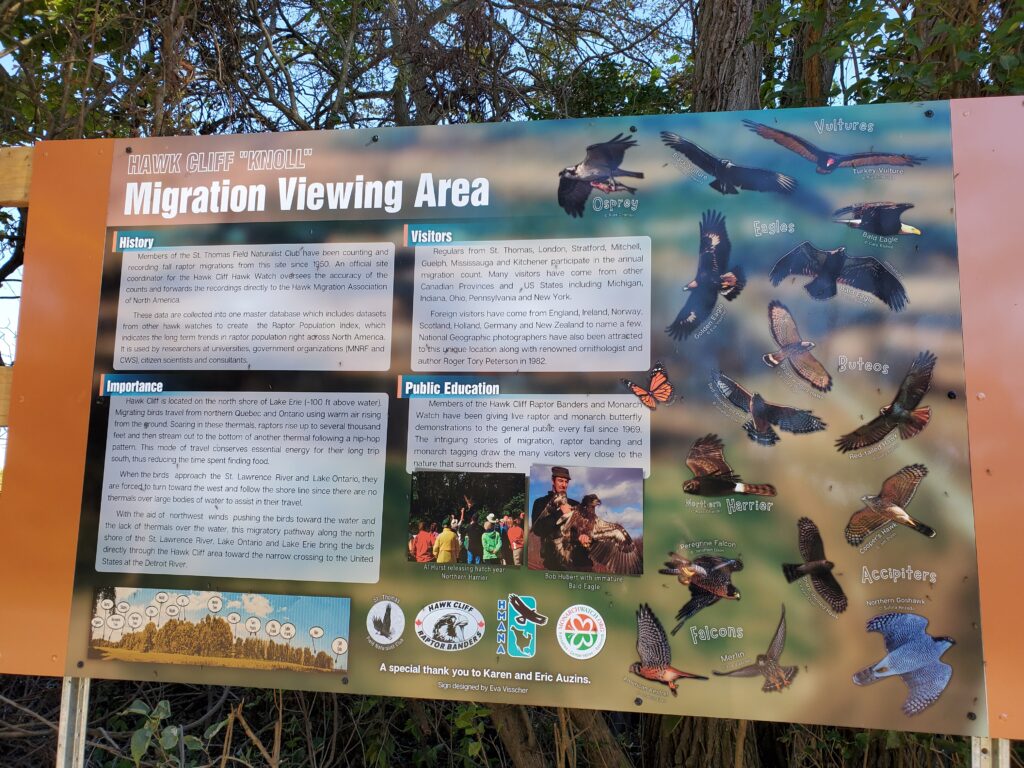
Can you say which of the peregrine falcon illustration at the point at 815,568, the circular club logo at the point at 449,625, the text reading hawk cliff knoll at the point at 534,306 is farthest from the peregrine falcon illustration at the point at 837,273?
the circular club logo at the point at 449,625

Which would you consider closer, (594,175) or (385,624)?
(385,624)

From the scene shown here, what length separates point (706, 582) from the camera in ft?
8.31

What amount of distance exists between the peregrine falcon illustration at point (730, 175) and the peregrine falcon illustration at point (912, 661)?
4.59 feet

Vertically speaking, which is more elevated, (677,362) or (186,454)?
(677,362)

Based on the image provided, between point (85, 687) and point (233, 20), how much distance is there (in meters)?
4.22

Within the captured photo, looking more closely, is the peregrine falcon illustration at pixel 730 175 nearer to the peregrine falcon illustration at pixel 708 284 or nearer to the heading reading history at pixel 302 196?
the peregrine falcon illustration at pixel 708 284

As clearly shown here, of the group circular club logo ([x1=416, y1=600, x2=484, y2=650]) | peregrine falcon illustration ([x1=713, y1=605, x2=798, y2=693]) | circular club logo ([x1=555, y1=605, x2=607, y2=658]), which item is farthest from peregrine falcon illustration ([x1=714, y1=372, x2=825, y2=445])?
circular club logo ([x1=416, y1=600, x2=484, y2=650])

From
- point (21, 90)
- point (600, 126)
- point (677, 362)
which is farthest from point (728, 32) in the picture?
point (21, 90)

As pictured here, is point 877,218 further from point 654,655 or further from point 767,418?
point 654,655

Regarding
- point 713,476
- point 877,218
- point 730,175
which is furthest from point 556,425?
point 877,218

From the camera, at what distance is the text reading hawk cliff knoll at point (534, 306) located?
2686 mm

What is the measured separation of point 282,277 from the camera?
9.54ft

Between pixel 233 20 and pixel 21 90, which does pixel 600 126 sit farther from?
pixel 21 90

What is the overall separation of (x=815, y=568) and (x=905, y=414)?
55 cm
